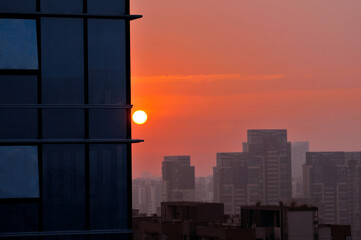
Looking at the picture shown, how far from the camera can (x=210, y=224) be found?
2579 inches

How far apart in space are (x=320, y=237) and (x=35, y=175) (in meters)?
53.5

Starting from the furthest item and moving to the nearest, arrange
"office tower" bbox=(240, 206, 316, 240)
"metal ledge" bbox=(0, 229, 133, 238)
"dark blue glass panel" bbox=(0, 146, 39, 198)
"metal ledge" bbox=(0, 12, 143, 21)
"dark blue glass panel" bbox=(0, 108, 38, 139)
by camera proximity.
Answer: "office tower" bbox=(240, 206, 316, 240)
"metal ledge" bbox=(0, 12, 143, 21)
"dark blue glass panel" bbox=(0, 108, 38, 139)
"dark blue glass panel" bbox=(0, 146, 39, 198)
"metal ledge" bbox=(0, 229, 133, 238)

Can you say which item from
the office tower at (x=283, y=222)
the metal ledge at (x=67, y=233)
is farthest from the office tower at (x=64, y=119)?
the office tower at (x=283, y=222)

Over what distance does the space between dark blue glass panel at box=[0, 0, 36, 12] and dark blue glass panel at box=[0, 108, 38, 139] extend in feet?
5.81

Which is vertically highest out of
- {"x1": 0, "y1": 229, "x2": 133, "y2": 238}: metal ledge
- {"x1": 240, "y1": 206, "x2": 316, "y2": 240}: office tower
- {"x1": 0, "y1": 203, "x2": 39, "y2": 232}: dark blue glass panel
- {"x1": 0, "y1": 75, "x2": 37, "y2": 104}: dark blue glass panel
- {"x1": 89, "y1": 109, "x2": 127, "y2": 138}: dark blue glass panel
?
{"x1": 0, "y1": 75, "x2": 37, "y2": 104}: dark blue glass panel

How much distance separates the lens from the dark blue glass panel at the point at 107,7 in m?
14.0

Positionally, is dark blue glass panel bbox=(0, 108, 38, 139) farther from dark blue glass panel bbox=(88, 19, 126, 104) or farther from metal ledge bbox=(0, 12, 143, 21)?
metal ledge bbox=(0, 12, 143, 21)

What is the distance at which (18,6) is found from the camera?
13930mm

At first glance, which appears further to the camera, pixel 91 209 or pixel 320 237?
pixel 320 237

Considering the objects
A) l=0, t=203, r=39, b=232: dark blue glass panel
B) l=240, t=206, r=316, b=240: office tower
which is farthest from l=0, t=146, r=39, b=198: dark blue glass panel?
l=240, t=206, r=316, b=240: office tower

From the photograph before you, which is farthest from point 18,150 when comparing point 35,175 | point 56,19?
point 56,19

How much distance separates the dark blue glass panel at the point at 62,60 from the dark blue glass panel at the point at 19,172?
0.99m

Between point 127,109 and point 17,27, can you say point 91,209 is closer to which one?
point 127,109

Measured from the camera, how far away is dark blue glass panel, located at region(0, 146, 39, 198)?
44.5 ft
